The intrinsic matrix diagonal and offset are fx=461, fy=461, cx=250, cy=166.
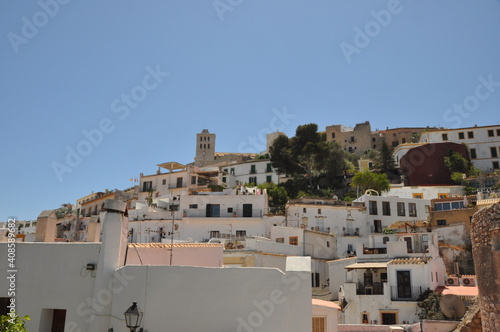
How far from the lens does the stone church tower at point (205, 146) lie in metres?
98.6

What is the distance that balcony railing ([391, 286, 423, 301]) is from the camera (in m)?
22.4

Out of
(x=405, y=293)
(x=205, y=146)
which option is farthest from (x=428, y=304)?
(x=205, y=146)

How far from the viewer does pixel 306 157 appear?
58875 mm

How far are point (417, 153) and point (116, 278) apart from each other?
5068cm

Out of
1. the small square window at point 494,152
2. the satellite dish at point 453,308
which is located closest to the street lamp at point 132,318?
the satellite dish at point 453,308

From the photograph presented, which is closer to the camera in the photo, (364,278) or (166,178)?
(364,278)

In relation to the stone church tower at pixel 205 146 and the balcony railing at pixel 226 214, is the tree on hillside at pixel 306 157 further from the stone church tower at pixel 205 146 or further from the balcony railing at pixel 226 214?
the stone church tower at pixel 205 146

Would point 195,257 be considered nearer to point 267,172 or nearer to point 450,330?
point 450,330

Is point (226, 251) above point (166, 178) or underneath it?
underneath

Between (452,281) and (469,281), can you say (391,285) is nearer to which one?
(452,281)

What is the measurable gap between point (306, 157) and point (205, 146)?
1795 inches

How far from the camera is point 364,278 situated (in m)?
24.9

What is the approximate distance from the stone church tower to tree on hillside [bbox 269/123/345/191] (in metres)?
39.3

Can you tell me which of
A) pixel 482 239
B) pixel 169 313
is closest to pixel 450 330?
pixel 482 239
